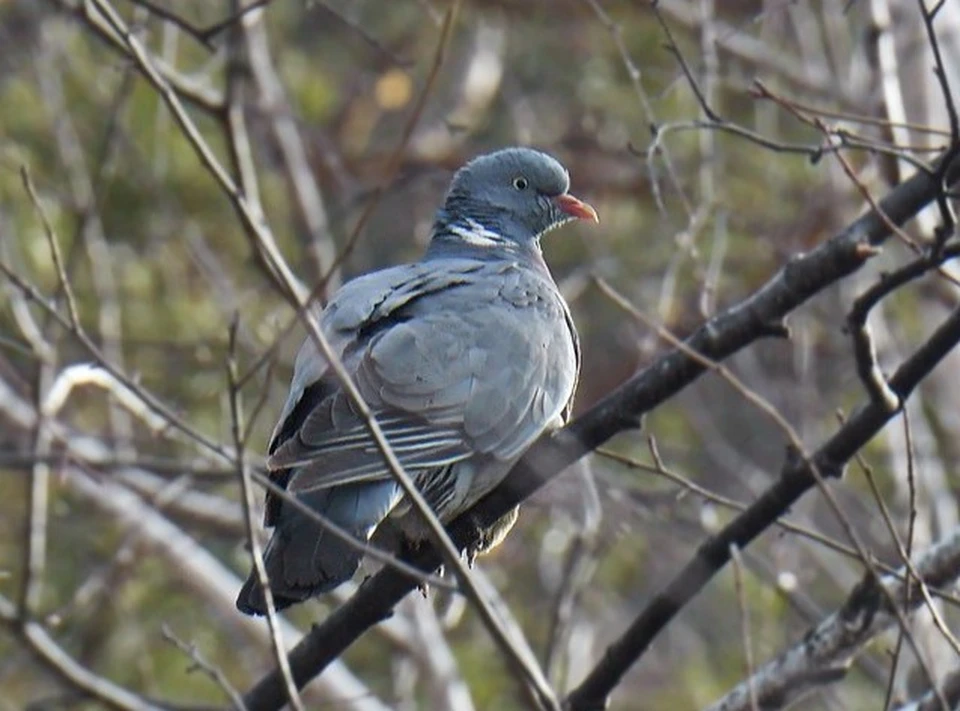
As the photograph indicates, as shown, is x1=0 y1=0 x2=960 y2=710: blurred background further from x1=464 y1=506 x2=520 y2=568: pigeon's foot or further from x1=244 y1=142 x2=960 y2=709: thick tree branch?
x1=244 y1=142 x2=960 y2=709: thick tree branch

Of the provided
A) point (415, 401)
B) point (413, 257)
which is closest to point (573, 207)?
point (415, 401)

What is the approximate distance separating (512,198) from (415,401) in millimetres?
1391

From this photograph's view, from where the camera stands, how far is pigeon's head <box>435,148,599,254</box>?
17.2 ft

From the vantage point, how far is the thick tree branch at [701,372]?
3.27 m

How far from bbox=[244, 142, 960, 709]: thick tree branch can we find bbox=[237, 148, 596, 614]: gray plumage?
0.11 m

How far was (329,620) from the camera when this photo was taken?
3635mm

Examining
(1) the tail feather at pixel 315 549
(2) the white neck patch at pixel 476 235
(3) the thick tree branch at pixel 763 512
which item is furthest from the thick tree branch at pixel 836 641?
(2) the white neck patch at pixel 476 235

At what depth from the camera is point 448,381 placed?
414 cm

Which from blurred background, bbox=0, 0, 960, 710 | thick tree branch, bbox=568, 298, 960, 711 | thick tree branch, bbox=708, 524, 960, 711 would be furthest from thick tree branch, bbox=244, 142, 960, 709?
blurred background, bbox=0, 0, 960, 710

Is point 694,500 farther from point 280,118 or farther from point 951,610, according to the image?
point 280,118

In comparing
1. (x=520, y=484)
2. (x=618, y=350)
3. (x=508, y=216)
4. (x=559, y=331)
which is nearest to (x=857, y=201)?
(x=618, y=350)

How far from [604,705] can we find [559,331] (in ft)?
3.82

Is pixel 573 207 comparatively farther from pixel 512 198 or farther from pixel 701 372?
pixel 701 372

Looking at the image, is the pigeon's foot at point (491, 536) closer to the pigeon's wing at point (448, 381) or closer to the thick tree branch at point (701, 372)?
the pigeon's wing at point (448, 381)
